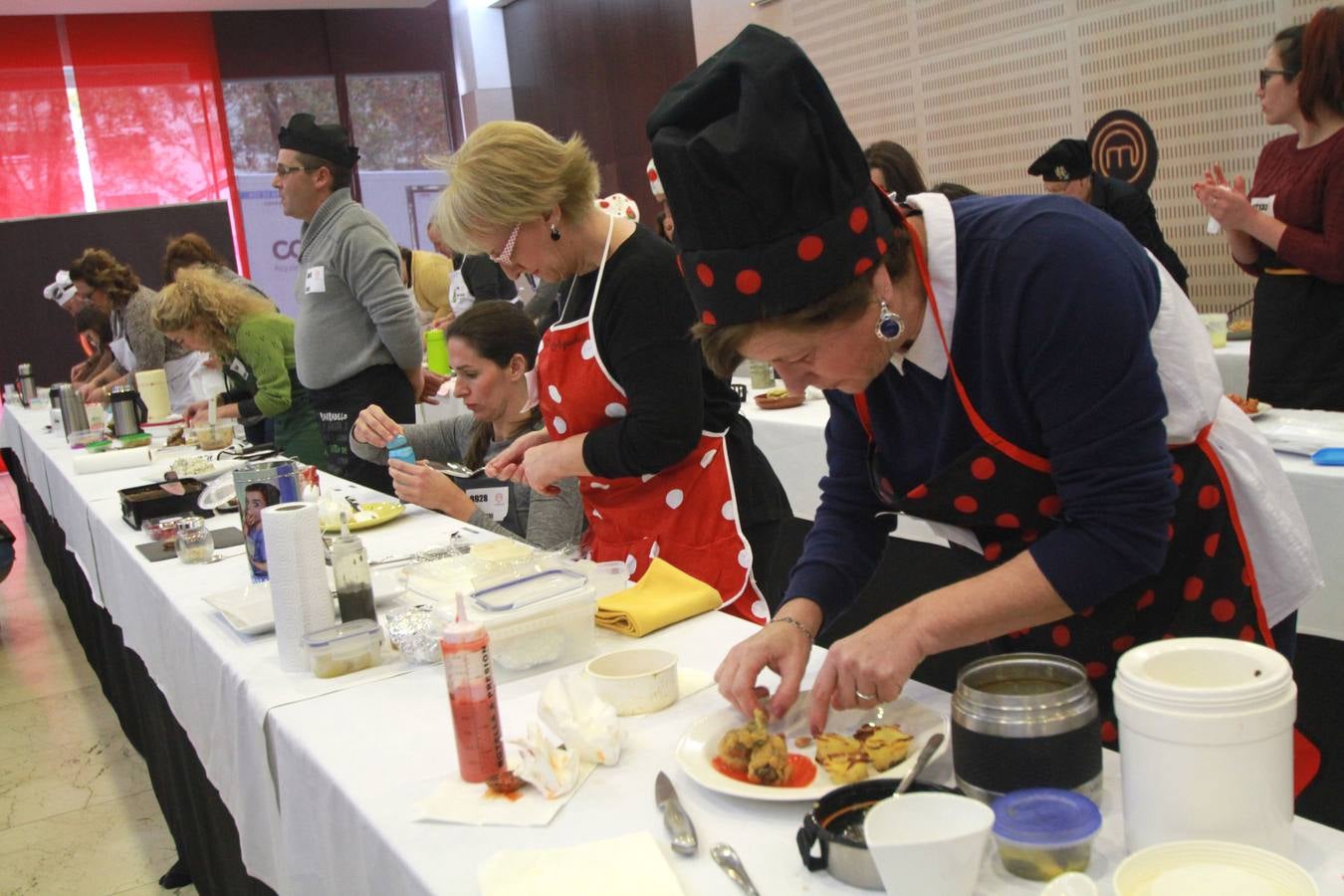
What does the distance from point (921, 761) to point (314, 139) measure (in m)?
3.12

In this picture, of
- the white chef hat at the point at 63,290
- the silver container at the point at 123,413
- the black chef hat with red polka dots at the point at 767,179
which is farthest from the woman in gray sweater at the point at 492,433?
the white chef hat at the point at 63,290

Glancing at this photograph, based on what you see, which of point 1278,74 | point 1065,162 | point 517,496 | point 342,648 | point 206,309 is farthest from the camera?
point 1065,162

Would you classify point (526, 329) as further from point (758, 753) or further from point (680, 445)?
point (758, 753)

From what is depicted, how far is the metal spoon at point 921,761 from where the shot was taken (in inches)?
39.4

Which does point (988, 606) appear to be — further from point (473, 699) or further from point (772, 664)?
point (473, 699)

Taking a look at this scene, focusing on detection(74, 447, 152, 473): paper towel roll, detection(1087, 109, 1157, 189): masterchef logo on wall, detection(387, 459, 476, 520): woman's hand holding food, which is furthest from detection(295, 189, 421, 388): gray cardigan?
detection(1087, 109, 1157, 189): masterchef logo on wall

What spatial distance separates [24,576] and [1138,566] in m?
6.41

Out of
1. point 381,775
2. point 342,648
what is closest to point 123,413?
point 342,648

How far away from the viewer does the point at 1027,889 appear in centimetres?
90

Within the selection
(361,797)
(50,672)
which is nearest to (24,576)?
(50,672)

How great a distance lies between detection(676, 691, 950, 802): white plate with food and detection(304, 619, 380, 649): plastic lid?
1.95 feet

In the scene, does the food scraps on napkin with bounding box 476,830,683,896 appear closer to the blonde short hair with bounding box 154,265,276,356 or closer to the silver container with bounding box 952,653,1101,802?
the silver container with bounding box 952,653,1101,802

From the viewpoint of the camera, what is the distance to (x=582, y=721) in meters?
1.25

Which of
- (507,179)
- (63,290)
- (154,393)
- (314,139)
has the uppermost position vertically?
(314,139)
